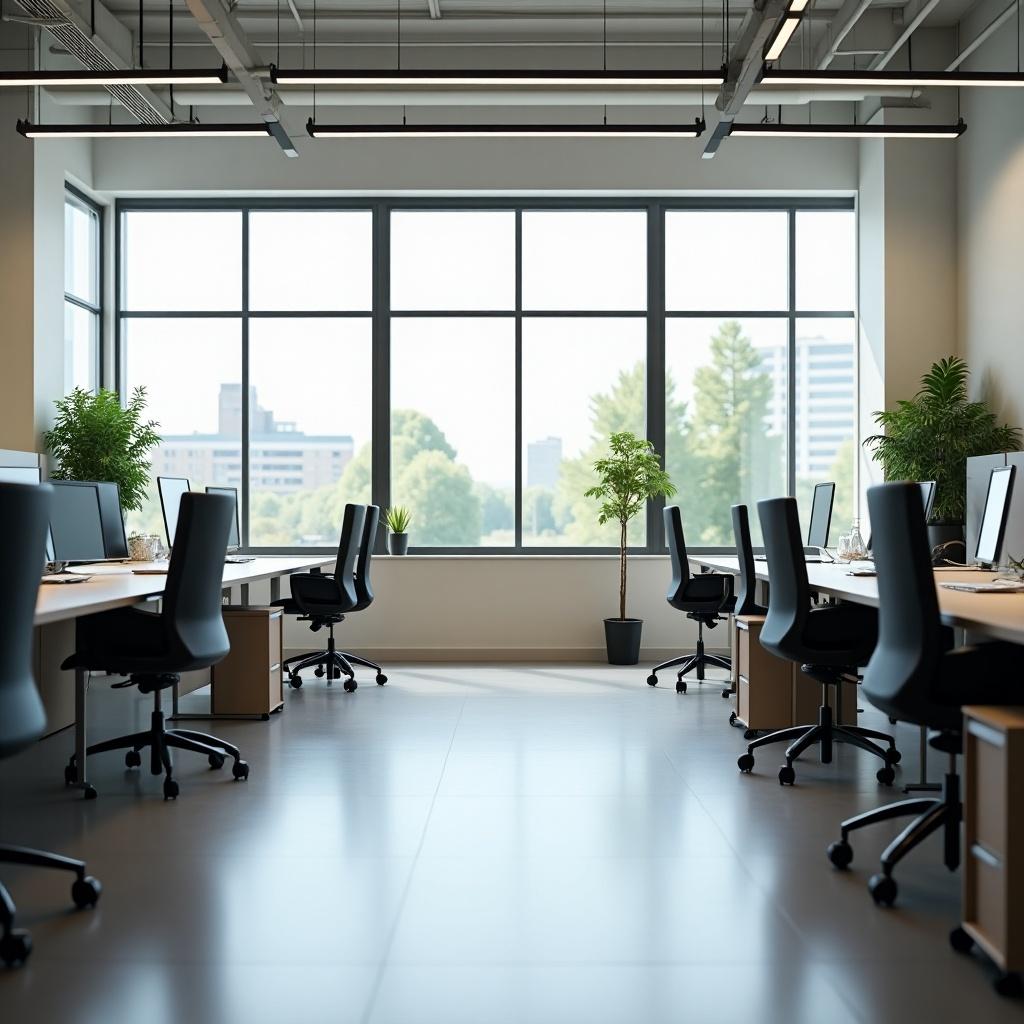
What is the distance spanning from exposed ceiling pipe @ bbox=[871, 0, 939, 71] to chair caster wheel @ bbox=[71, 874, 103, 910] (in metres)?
6.96

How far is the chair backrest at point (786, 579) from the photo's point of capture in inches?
166

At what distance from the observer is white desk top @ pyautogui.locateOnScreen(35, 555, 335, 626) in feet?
10.5

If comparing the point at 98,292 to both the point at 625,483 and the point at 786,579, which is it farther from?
the point at 786,579

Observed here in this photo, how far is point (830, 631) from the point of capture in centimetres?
426

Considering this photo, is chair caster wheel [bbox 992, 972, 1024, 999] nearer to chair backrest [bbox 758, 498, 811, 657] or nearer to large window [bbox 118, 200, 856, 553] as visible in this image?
chair backrest [bbox 758, 498, 811, 657]

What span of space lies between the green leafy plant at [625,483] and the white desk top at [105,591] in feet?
9.46

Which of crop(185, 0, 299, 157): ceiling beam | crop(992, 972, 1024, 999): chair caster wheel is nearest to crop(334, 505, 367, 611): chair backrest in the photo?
crop(185, 0, 299, 157): ceiling beam

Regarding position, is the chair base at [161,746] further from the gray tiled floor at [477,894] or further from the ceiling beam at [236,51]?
the ceiling beam at [236,51]

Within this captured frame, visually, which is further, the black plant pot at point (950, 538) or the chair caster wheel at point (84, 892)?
the black plant pot at point (950, 538)

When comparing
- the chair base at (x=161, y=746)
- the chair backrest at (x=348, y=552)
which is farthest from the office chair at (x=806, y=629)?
the chair backrest at (x=348, y=552)

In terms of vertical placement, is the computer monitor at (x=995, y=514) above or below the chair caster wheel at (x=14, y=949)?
above

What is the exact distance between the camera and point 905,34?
7258mm

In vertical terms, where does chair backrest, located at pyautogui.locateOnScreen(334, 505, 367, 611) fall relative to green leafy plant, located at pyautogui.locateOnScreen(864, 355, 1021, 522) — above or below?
below

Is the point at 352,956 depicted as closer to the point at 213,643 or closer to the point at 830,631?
the point at 213,643
